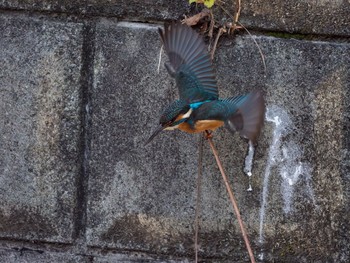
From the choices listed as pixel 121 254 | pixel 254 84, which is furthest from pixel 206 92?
pixel 121 254

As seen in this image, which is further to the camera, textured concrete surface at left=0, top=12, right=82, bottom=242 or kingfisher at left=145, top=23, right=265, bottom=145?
textured concrete surface at left=0, top=12, right=82, bottom=242

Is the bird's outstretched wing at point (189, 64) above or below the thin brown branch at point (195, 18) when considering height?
below

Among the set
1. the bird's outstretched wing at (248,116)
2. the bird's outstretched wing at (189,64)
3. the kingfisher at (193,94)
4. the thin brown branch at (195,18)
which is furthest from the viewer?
the thin brown branch at (195,18)

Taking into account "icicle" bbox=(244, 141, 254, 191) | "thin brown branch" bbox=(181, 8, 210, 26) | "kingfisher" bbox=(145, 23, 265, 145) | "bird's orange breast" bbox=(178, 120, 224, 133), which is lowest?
"icicle" bbox=(244, 141, 254, 191)

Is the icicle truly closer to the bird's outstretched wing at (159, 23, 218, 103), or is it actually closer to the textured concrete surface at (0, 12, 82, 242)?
the bird's outstretched wing at (159, 23, 218, 103)

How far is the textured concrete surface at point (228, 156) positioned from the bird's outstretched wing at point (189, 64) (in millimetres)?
189

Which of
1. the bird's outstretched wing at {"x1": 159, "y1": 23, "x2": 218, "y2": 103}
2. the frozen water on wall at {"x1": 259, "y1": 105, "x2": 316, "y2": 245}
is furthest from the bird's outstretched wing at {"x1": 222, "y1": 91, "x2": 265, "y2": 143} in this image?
the frozen water on wall at {"x1": 259, "y1": 105, "x2": 316, "y2": 245}

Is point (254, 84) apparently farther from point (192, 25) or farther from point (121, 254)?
point (121, 254)

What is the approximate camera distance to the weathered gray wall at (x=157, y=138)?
3.15 metres

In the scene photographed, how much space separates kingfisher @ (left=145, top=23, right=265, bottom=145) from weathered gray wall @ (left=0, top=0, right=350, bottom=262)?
7.8 inches

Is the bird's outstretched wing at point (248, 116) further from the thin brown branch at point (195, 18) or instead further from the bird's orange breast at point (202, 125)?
the thin brown branch at point (195, 18)

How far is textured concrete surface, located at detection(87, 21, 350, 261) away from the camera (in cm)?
315

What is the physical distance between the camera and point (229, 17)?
124 inches

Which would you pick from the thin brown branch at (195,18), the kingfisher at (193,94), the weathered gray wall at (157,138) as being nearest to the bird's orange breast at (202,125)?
the kingfisher at (193,94)
